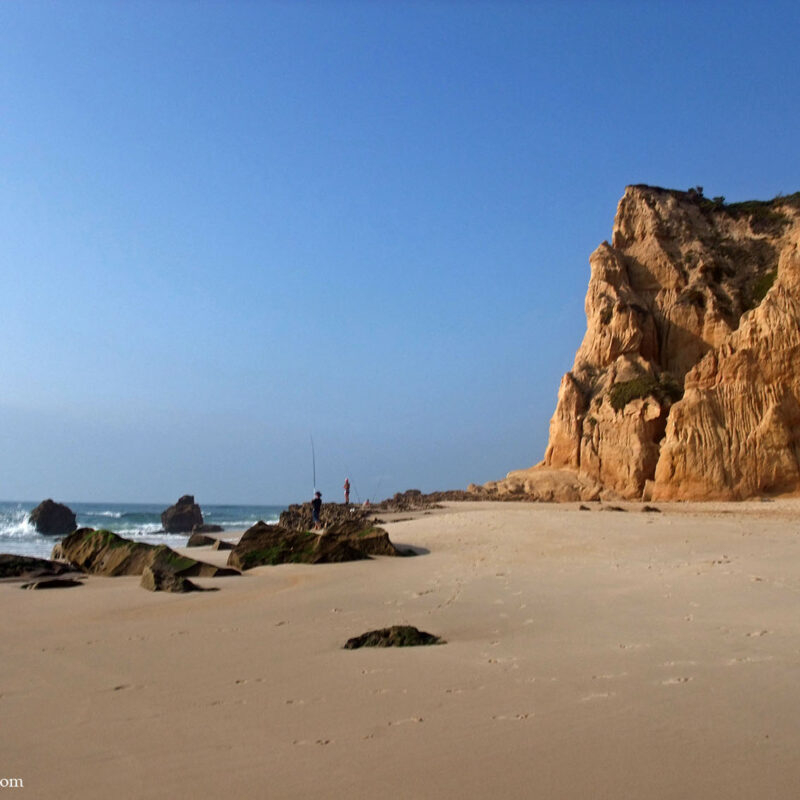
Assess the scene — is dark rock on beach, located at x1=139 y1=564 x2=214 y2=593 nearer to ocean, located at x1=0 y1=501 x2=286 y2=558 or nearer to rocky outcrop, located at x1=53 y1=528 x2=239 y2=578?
rocky outcrop, located at x1=53 y1=528 x2=239 y2=578

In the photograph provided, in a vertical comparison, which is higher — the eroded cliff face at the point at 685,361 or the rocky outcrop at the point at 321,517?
the eroded cliff face at the point at 685,361

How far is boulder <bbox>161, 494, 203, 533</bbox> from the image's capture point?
44.3m

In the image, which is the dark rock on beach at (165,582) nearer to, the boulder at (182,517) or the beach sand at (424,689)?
the beach sand at (424,689)

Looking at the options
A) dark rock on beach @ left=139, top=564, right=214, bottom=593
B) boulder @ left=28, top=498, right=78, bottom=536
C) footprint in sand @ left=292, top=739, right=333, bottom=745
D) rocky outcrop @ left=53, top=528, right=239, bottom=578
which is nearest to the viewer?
footprint in sand @ left=292, top=739, right=333, bottom=745

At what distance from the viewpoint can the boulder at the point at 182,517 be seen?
4434cm

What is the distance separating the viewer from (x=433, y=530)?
14570 mm

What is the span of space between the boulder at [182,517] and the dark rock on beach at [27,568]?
32.4 meters

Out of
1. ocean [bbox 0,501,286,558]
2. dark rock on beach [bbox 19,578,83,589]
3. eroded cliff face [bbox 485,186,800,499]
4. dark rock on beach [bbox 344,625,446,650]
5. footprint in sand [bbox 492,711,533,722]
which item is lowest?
ocean [bbox 0,501,286,558]

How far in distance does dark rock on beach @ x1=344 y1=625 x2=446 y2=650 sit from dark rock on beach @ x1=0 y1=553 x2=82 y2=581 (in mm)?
8128

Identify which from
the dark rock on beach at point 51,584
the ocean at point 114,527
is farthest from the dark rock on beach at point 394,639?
the ocean at point 114,527

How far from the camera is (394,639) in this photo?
5.48 metres

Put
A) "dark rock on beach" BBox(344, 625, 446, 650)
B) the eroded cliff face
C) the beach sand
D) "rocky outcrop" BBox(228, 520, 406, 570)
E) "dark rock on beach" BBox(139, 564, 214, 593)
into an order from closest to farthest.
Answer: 1. the beach sand
2. "dark rock on beach" BBox(344, 625, 446, 650)
3. "dark rock on beach" BBox(139, 564, 214, 593)
4. "rocky outcrop" BBox(228, 520, 406, 570)
5. the eroded cliff face

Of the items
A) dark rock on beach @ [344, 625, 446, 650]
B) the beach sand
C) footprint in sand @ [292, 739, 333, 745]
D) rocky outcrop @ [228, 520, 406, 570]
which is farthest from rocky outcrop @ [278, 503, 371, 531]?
footprint in sand @ [292, 739, 333, 745]

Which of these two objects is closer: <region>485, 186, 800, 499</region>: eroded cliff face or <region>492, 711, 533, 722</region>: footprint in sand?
<region>492, 711, 533, 722</region>: footprint in sand
